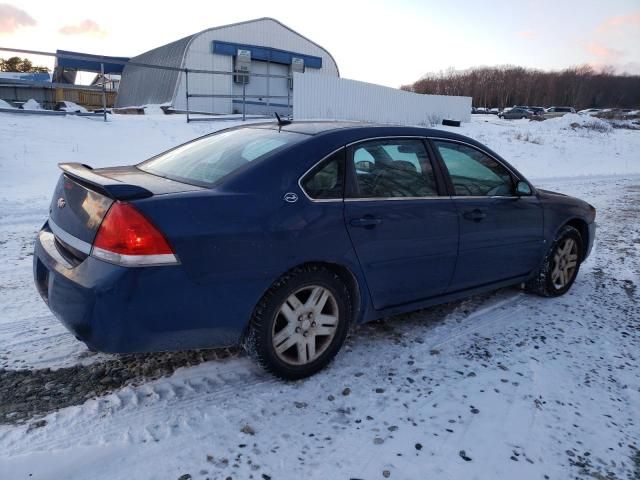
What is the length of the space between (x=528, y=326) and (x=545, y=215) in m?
1.04

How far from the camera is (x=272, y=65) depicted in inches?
1067

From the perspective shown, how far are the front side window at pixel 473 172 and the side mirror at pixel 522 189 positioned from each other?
61 millimetres

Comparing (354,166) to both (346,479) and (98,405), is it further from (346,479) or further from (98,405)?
(98,405)

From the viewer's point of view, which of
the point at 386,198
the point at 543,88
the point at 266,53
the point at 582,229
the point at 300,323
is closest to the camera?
the point at 300,323

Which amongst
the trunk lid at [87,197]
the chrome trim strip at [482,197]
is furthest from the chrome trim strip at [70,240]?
the chrome trim strip at [482,197]

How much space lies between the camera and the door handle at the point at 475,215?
370 centimetres

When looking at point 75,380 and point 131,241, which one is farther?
point 75,380

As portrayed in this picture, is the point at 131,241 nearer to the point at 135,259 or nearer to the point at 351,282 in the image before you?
the point at 135,259

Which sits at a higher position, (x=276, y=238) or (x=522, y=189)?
(x=522, y=189)

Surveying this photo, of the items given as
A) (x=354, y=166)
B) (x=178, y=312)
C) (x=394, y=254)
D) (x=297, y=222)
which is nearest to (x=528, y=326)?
(x=394, y=254)

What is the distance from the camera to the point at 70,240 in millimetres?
2703

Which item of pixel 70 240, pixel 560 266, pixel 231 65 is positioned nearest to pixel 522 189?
pixel 560 266

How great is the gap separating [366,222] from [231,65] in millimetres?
24499

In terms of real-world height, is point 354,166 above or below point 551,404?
above
